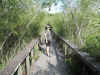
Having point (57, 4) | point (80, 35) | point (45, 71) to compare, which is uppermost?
point (57, 4)

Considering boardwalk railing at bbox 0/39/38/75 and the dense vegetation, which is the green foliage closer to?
the dense vegetation

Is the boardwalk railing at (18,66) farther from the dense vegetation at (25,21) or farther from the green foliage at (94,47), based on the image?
the dense vegetation at (25,21)

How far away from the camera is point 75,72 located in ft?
9.97

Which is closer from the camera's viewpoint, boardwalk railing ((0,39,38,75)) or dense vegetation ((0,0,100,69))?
boardwalk railing ((0,39,38,75))

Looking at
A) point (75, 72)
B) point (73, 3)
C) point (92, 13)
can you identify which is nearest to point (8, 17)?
point (75, 72)

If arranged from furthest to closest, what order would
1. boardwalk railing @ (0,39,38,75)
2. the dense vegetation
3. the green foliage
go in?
the dense vegetation < the green foliage < boardwalk railing @ (0,39,38,75)

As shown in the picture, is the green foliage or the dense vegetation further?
the dense vegetation

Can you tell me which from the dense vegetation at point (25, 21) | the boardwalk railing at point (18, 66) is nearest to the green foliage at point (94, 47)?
the dense vegetation at point (25, 21)

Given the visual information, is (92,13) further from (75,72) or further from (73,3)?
(75,72)

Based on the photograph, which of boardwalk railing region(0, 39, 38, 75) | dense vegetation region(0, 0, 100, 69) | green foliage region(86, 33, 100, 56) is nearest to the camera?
boardwalk railing region(0, 39, 38, 75)

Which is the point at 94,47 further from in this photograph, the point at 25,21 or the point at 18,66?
the point at 25,21

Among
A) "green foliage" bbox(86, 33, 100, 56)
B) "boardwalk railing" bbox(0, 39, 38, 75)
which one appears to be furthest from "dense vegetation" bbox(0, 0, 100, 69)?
"boardwalk railing" bbox(0, 39, 38, 75)

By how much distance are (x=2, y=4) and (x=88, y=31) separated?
4.18m

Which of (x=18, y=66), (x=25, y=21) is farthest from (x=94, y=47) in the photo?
(x=25, y=21)
